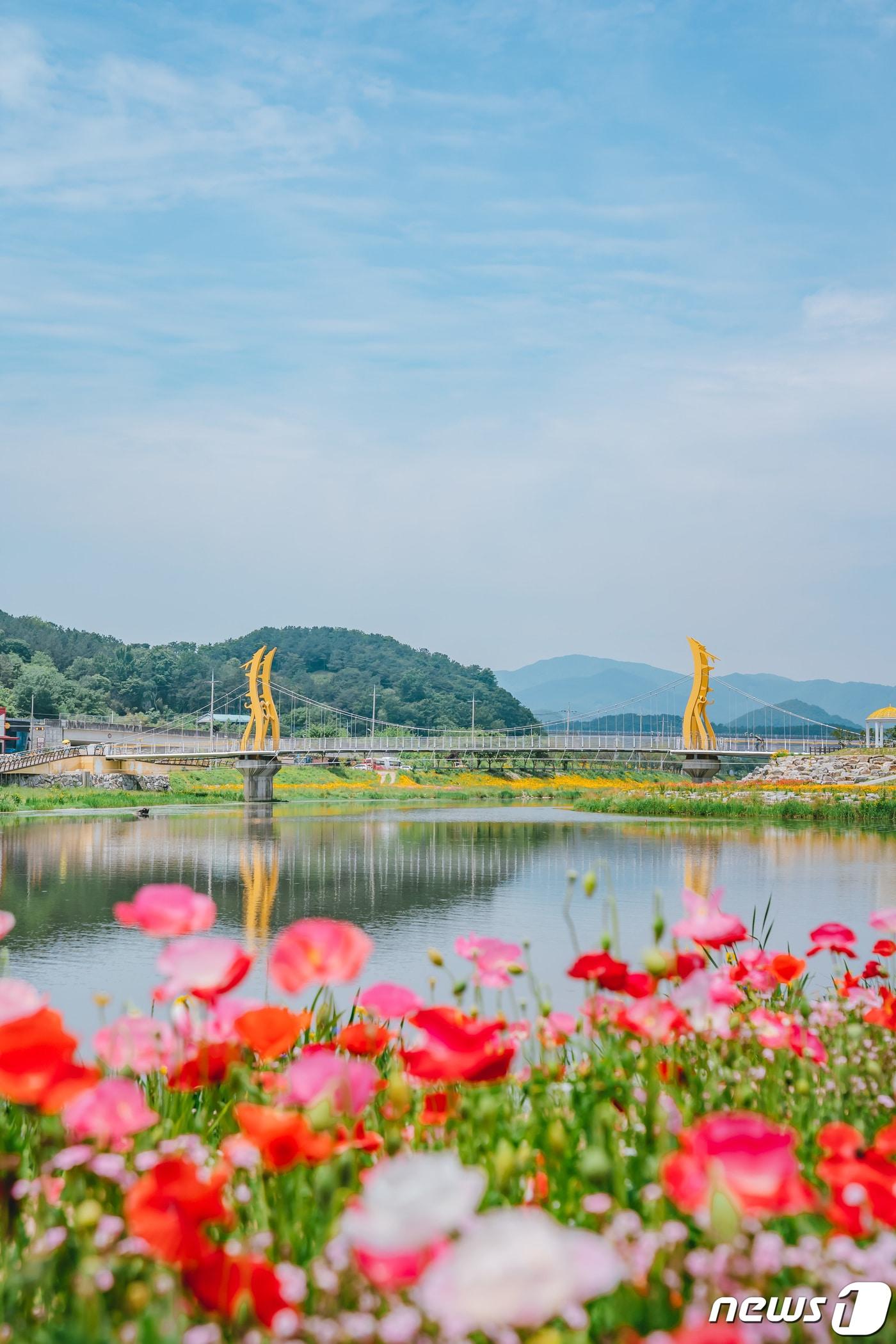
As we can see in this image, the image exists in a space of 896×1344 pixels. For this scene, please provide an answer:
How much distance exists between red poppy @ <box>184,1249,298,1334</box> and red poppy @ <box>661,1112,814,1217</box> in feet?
1.63

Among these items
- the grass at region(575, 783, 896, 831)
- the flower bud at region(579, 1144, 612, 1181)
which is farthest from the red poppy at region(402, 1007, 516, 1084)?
the grass at region(575, 783, 896, 831)

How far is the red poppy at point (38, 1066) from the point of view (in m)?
1.65

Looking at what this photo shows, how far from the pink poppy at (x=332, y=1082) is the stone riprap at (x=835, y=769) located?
3288 centimetres

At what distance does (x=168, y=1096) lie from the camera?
279cm

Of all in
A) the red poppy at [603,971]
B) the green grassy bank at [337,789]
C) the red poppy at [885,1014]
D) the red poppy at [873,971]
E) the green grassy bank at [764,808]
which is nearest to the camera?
the red poppy at [603,971]

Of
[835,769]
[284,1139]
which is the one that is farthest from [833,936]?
[835,769]

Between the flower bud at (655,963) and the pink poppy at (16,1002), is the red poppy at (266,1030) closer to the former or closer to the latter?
the pink poppy at (16,1002)

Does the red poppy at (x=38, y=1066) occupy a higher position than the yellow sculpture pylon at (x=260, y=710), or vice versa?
the yellow sculpture pylon at (x=260, y=710)

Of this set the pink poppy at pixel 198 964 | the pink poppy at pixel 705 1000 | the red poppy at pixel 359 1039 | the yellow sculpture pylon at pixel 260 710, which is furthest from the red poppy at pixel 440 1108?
the yellow sculpture pylon at pixel 260 710

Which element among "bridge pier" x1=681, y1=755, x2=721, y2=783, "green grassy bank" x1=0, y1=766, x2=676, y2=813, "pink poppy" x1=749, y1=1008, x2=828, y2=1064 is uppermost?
"pink poppy" x1=749, y1=1008, x2=828, y2=1064

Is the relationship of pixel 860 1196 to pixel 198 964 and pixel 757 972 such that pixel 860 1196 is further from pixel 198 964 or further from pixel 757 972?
pixel 757 972

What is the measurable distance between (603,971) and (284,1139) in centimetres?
88

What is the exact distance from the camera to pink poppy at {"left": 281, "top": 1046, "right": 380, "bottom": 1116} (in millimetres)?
1574

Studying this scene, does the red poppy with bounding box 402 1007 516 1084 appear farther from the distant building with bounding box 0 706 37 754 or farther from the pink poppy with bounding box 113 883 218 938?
the distant building with bounding box 0 706 37 754
